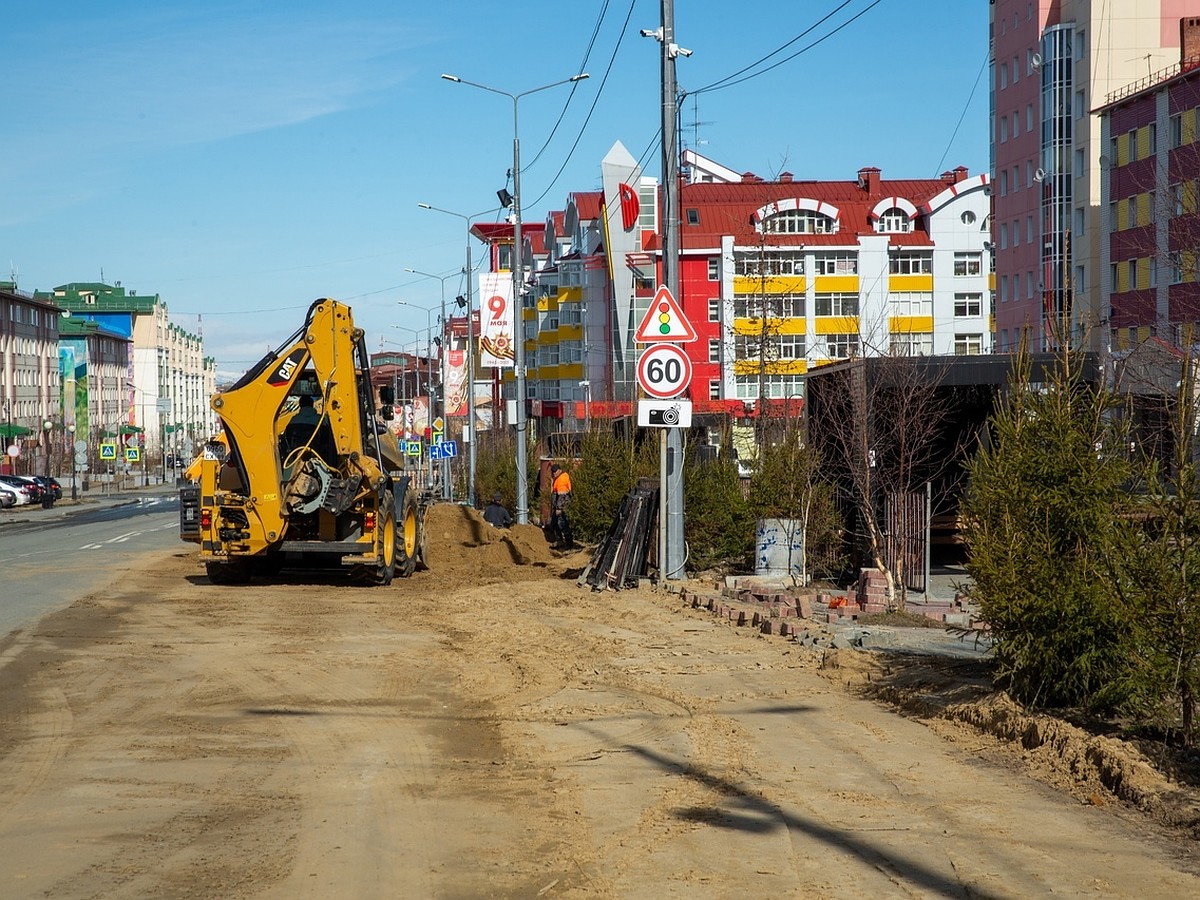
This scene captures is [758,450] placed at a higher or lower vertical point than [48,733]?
higher

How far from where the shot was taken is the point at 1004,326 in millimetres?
69812

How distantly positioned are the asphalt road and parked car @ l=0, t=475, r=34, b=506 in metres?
0.57

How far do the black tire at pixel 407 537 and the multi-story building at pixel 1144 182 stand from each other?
3084 centimetres

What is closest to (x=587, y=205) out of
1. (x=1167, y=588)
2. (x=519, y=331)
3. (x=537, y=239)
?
(x=537, y=239)

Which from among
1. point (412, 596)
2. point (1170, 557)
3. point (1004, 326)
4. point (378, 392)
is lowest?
point (412, 596)

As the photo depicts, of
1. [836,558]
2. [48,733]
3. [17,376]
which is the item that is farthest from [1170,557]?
[17,376]

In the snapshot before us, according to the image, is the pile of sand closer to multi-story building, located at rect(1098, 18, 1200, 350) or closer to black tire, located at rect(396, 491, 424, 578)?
black tire, located at rect(396, 491, 424, 578)

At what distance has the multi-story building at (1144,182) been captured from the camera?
48.5 metres

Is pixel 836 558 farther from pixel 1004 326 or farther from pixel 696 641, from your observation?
pixel 1004 326

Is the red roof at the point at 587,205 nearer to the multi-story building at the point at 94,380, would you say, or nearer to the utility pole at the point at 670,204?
the multi-story building at the point at 94,380

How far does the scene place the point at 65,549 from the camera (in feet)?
106

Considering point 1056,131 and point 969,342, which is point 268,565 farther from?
point 969,342

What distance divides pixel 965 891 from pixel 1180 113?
50.6 m

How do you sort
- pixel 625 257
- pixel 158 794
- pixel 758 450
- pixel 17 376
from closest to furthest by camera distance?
pixel 158 794
pixel 758 450
pixel 625 257
pixel 17 376
